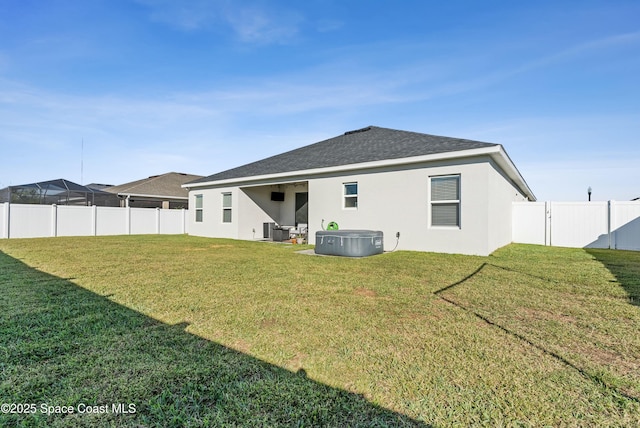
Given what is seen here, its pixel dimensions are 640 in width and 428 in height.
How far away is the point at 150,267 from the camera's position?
694cm

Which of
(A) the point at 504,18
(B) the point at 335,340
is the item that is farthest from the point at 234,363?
(A) the point at 504,18

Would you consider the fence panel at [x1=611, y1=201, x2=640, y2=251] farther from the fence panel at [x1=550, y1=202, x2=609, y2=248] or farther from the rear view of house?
the rear view of house

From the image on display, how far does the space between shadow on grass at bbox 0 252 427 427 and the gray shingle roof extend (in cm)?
834

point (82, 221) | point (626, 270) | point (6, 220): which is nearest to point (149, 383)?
point (626, 270)

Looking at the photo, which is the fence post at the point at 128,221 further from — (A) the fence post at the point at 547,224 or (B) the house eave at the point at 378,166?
(A) the fence post at the point at 547,224

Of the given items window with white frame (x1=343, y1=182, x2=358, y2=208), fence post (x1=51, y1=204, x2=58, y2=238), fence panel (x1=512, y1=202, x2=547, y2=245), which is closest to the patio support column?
fence post (x1=51, y1=204, x2=58, y2=238)

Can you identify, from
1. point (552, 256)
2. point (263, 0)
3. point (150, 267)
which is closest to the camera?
point (150, 267)

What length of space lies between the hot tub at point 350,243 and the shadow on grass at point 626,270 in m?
5.33

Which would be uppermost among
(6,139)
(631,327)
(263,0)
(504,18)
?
(263,0)

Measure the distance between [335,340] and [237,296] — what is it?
2.13 m

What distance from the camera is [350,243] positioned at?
8.76 metres

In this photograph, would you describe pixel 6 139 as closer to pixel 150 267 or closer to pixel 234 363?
pixel 150 267

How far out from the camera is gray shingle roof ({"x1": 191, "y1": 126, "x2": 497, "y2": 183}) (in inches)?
379

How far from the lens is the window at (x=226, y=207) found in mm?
15461
